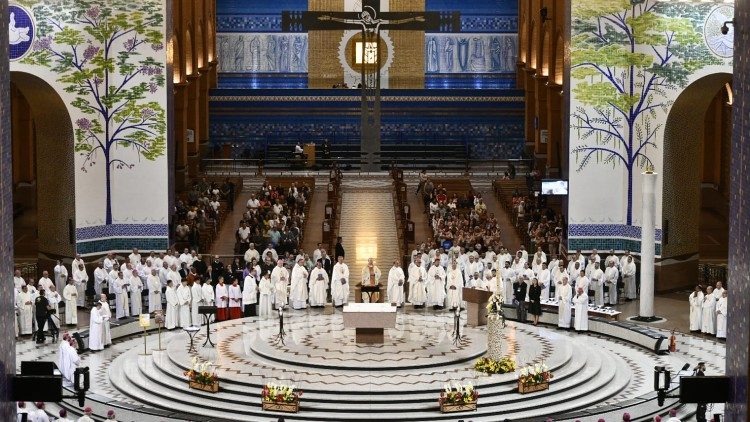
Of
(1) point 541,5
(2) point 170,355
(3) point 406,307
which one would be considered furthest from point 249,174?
(2) point 170,355

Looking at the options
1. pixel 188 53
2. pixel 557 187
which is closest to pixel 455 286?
pixel 557 187

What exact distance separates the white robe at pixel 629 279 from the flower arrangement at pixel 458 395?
1107 centimetres

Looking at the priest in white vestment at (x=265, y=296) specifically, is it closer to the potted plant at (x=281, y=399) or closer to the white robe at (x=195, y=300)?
the white robe at (x=195, y=300)

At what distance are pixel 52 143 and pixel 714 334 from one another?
16950 millimetres

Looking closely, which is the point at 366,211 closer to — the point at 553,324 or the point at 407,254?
the point at 407,254

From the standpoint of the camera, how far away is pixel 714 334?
95.0ft

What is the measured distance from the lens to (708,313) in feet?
94.6

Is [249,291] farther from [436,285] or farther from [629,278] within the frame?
[629,278]

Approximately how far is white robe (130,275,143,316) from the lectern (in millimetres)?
7793

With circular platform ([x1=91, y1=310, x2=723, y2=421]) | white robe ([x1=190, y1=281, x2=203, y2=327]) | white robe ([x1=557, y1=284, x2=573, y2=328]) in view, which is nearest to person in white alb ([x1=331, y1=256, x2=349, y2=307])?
circular platform ([x1=91, y1=310, x2=723, y2=421])

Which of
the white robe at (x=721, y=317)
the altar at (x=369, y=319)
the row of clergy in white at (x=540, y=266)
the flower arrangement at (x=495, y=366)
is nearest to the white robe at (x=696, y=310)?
the white robe at (x=721, y=317)

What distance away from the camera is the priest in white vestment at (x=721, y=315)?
28.3m

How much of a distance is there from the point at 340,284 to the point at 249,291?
7.14 feet

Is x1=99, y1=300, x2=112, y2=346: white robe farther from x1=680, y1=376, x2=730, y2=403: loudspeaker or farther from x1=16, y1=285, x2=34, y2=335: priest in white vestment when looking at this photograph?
x1=680, y1=376, x2=730, y2=403: loudspeaker
